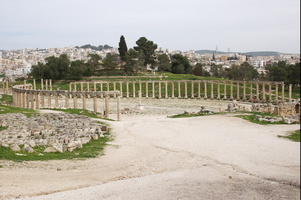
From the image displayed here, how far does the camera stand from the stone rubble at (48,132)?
62.4 feet

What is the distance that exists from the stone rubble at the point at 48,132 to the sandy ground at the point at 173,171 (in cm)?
204

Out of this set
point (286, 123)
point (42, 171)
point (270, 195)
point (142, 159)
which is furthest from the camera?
point (286, 123)

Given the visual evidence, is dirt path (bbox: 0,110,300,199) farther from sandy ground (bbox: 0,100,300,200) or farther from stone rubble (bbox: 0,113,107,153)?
stone rubble (bbox: 0,113,107,153)

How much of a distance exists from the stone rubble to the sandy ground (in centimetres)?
204

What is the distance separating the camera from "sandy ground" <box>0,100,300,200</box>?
12.6 metres

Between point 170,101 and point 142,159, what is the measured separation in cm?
3887

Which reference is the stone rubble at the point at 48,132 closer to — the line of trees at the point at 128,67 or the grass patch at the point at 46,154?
the grass patch at the point at 46,154

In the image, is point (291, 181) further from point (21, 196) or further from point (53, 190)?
point (21, 196)

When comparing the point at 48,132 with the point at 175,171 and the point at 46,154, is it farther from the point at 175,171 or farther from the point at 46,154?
the point at 175,171

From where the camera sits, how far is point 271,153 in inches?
703

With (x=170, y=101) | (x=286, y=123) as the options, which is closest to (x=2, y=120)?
(x=286, y=123)

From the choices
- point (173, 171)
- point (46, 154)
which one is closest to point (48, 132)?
point (46, 154)

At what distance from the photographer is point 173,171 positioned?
1574cm

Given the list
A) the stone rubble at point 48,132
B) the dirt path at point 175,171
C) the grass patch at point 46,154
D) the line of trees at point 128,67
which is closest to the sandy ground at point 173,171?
the dirt path at point 175,171
